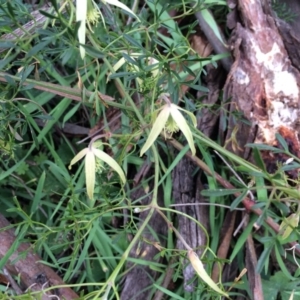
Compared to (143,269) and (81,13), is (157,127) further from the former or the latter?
(143,269)

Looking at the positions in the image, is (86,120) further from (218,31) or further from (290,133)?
(290,133)

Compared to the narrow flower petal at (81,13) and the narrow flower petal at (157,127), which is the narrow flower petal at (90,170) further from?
the narrow flower petal at (81,13)

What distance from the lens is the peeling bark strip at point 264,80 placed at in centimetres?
129

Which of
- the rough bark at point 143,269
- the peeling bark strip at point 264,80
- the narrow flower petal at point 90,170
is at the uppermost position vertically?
the narrow flower petal at point 90,170

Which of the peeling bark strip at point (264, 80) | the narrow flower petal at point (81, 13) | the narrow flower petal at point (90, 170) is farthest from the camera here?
the peeling bark strip at point (264, 80)

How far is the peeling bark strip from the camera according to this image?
4.25 feet

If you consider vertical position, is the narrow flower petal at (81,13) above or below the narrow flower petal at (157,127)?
above

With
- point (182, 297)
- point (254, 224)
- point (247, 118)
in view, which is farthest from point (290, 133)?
point (182, 297)

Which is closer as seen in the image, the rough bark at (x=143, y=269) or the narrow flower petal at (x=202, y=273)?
the narrow flower petal at (x=202, y=273)

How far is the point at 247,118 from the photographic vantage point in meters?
Answer: 1.32

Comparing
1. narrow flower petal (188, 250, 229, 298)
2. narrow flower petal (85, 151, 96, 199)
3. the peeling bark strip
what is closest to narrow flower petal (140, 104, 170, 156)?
narrow flower petal (85, 151, 96, 199)

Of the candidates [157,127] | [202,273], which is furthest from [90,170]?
[202,273]

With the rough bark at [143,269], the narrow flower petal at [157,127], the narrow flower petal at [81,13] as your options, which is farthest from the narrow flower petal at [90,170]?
the rough bark at [143,269]

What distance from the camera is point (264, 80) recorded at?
4.33ft
